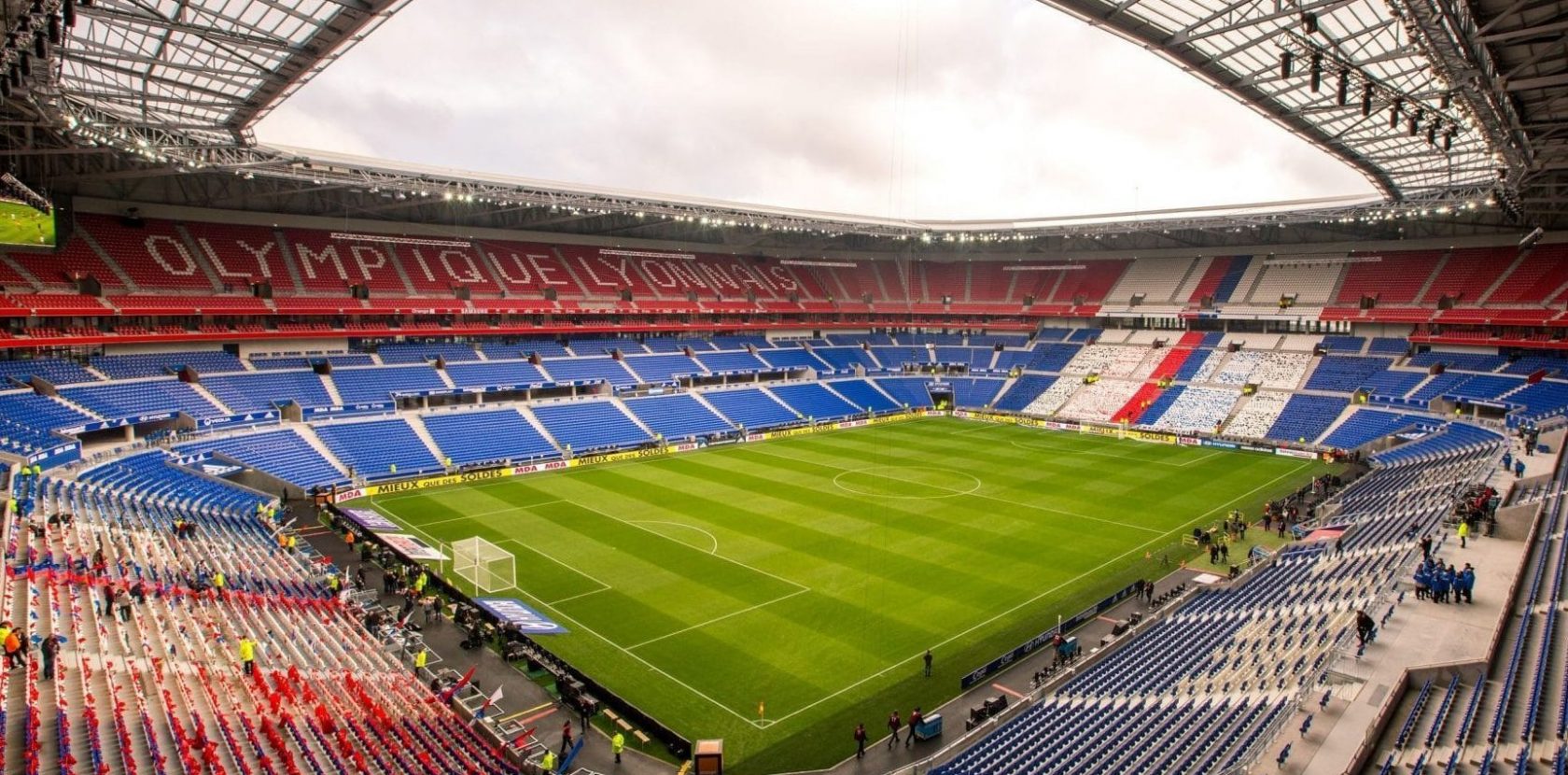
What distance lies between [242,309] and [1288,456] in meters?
56.3

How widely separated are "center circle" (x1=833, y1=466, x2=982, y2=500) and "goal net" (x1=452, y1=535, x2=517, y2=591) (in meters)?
16.6

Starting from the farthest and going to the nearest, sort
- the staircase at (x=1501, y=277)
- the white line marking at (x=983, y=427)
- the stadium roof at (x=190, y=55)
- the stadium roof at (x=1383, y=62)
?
the white line marking at (x=983, y=427) < the staircase at (x=1501, y=277) < the stadium roof at (x=190, y=55) < the stadium roof at (x=1383, y=62)

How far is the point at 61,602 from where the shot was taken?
55.5 ft

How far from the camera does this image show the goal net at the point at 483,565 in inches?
994

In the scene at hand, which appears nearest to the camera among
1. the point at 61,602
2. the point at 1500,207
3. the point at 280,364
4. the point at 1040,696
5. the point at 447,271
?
the point at 61,602

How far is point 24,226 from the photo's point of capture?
35.8 meters

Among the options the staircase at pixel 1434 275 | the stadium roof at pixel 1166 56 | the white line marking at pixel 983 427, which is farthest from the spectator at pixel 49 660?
the staircase at pixel 1434 275

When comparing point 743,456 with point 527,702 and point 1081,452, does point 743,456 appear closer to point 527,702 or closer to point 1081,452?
point 1081,452

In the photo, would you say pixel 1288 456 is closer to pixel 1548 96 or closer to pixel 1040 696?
pixel 1548 96

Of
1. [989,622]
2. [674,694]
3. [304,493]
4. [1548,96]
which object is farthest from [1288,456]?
[304,493]

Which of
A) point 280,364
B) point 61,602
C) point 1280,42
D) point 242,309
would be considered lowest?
point 61,602

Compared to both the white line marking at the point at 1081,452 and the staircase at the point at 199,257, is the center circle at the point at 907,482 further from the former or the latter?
the staircase at the point at 199,257

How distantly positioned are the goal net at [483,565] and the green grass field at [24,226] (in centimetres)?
2509

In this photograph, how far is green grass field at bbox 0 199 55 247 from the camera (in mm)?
34344
